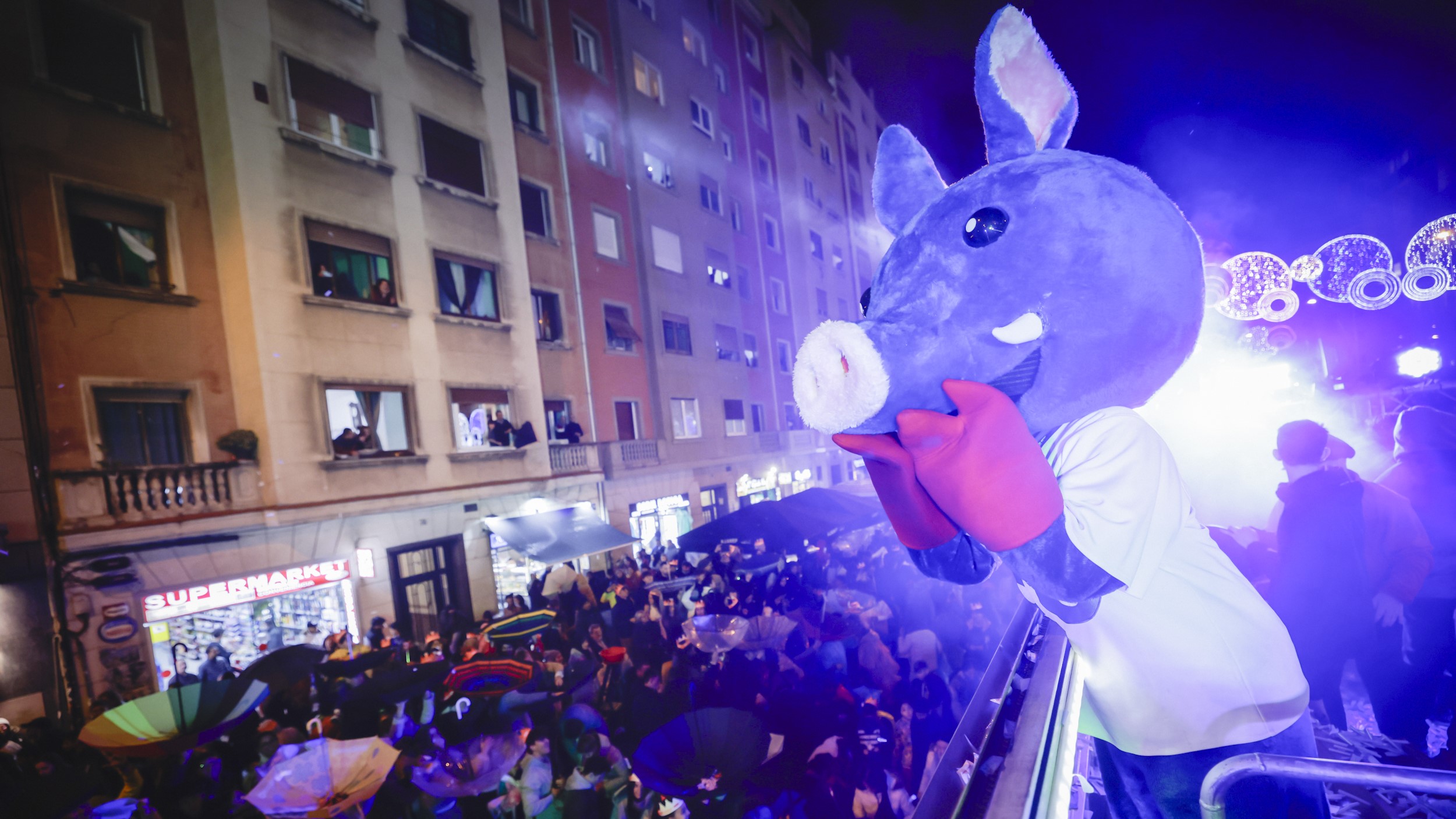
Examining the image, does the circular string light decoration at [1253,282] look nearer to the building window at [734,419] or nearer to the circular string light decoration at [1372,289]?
the circular string light decoration at [1372,289]

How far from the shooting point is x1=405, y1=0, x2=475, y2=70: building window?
44.9 ft

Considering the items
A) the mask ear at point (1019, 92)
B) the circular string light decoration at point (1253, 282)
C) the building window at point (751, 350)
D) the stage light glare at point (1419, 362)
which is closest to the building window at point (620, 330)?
the building window at point (751, 350)

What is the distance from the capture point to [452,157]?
14.2 m

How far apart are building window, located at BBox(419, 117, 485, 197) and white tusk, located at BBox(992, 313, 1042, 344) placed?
14776mm

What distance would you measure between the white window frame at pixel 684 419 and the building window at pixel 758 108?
1494 cm

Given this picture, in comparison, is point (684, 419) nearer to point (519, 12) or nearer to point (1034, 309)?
point (519, 12)

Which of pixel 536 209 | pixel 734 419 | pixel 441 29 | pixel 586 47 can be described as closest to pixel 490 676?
pixel 536 209

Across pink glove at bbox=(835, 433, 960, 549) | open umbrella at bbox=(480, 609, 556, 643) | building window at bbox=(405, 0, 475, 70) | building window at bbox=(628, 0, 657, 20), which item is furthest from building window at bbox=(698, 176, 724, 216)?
pink glove at bbox=(835, 433, 960, 549)

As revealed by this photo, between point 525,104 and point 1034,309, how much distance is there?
18.3 metres

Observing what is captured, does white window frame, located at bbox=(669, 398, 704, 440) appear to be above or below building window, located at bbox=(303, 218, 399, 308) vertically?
below

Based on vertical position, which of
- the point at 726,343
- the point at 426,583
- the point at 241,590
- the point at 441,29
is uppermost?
the point at 441,29

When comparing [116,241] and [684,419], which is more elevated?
[116,241]

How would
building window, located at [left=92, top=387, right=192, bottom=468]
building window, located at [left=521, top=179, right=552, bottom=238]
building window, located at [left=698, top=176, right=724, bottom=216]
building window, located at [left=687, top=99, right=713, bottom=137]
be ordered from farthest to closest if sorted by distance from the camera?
1. building window, located at [left=687, top=99, right=713, bottom=137]
2. building window, located at [left=698, top=176, right=724, bottom=216]
3. building window, located at [left=521, top=179, right=552, bottom=238]
4. building window, located at [left=92, top=387, right=192, bottom=468]

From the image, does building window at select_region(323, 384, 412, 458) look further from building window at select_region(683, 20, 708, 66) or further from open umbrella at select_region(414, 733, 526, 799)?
building window at select_region(683, 20, 708, 66)
